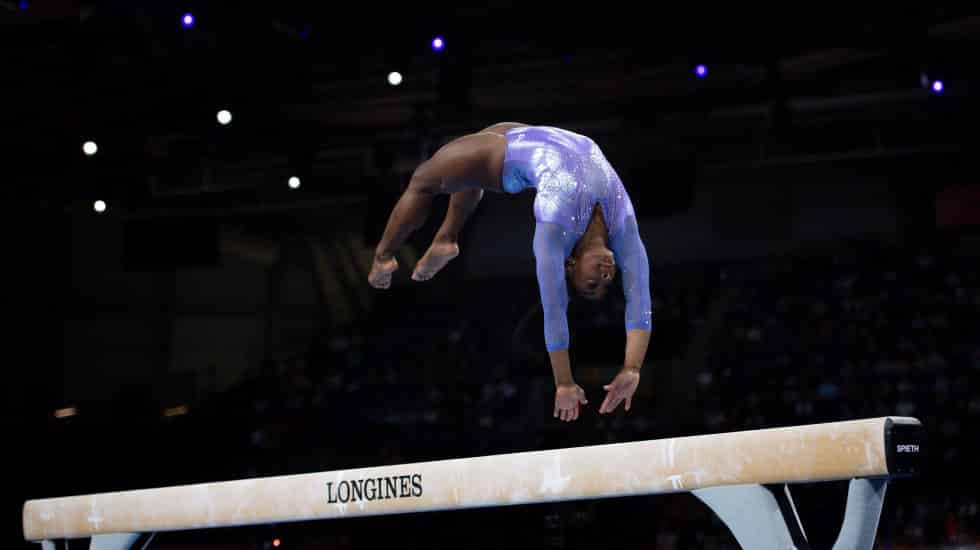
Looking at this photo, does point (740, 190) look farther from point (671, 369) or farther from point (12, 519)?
point (12, 519)

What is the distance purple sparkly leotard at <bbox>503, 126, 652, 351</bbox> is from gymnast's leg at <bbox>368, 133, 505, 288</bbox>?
0.25ft

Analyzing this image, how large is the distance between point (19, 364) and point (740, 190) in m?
9.44

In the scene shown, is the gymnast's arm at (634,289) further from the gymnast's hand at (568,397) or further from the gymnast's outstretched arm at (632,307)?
the gymnast's hand at (568,397)

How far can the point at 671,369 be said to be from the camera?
12062 millimetres

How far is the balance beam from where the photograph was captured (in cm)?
327

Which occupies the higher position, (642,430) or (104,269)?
(104,269)

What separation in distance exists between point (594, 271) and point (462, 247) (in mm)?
10603

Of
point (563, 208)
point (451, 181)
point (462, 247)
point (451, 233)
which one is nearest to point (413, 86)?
point (462, 247)

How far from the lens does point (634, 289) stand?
14.4 ft

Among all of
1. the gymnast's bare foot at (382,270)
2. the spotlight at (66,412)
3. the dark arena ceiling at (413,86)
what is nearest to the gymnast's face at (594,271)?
the gymnast's bare foot at (382,270)

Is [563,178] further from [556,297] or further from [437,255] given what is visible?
[437,255]

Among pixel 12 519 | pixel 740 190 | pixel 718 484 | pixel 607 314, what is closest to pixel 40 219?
pixel 12 519

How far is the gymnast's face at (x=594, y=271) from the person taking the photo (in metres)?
4.20

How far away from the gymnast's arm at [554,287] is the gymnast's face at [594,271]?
77mm
